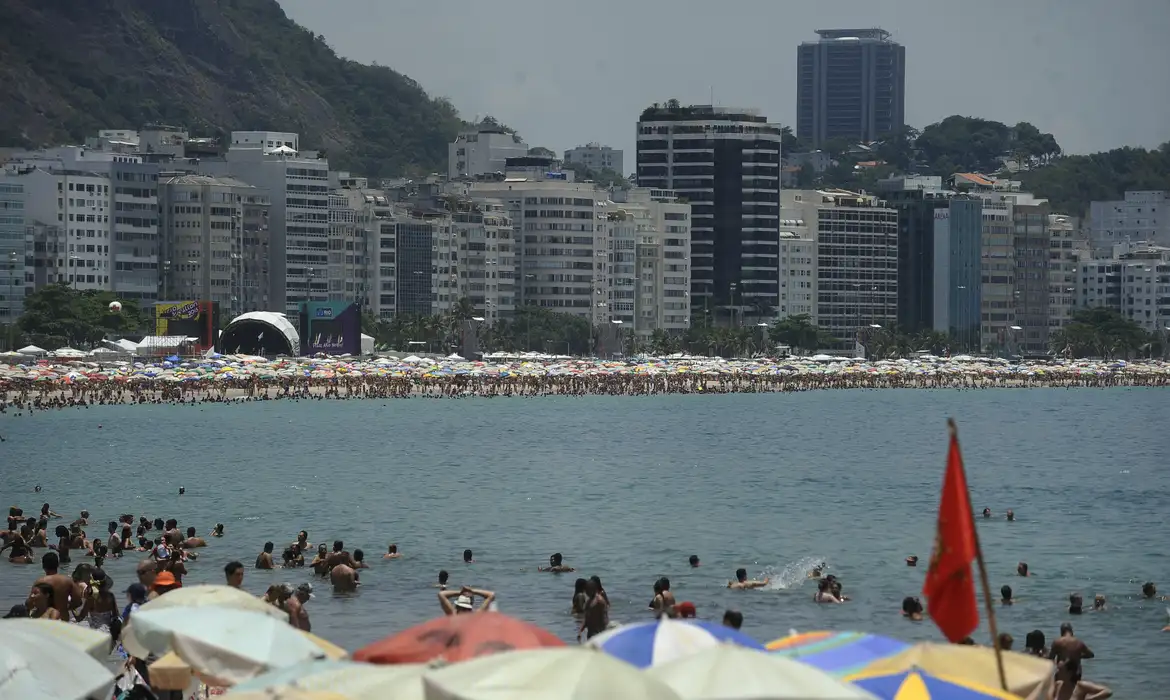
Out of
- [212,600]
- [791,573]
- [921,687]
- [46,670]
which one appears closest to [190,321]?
[791,573]

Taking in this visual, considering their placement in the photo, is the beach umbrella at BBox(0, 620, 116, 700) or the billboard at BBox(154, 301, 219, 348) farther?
the billboard at BBox(154, 301, 219, 348)

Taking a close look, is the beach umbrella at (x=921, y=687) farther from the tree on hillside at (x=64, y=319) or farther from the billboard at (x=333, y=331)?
the billboard at (x=333, y=331)

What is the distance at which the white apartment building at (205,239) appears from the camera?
176250mm

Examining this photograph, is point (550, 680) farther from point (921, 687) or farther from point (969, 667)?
point (969, 667)

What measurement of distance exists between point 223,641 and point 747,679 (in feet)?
18.4

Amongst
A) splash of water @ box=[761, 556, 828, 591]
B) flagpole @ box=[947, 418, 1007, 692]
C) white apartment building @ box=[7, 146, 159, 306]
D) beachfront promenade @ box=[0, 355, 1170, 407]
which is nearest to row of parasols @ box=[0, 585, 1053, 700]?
flagpole @ box=[947, 418, 1007, 692]

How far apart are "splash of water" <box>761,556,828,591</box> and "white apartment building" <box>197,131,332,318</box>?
14575 centimetres

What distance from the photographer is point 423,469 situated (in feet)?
224

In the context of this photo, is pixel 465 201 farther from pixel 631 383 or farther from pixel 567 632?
pixel 567 632

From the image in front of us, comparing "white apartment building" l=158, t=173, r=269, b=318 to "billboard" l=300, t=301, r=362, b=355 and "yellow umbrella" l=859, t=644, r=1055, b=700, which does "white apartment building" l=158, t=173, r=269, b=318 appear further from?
"yellow umbrella" l=859, t=644, r=1055, b=700

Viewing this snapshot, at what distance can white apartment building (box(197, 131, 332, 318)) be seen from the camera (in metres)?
183

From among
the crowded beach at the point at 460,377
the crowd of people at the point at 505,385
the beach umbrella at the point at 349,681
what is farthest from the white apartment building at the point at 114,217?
the beach umbrella at the point at 349,681

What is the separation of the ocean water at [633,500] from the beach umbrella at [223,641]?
33.4 feet

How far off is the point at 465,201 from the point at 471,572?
527 feet
